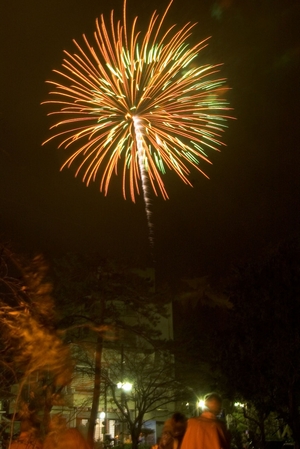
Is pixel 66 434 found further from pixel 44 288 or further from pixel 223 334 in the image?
pixel 223 334

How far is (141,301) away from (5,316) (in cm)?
1958

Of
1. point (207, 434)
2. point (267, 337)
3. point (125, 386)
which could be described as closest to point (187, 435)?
point (207, 434)

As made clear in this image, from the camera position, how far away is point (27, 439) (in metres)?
6.67

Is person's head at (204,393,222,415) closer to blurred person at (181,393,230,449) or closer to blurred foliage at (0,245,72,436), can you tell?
blurred person at (181,393,230,449)

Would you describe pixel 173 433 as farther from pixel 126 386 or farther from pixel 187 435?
pixel 126 386

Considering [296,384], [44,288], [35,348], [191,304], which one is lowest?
[35,348]

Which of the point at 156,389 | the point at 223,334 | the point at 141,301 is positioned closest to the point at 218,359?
the point at 223,334

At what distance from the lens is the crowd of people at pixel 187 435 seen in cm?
550

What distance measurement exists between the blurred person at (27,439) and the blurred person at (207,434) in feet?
6.82

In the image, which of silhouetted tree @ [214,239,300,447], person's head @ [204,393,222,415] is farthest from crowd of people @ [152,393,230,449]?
silhouetted tree @ [214,239,300,447]

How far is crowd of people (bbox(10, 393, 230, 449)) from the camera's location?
5.50 m

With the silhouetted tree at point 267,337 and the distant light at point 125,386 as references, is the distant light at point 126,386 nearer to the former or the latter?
the distant light at point 125,386

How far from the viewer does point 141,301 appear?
1062 inches

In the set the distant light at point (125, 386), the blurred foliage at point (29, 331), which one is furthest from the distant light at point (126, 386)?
the blurred foliage at point (29, 331)
